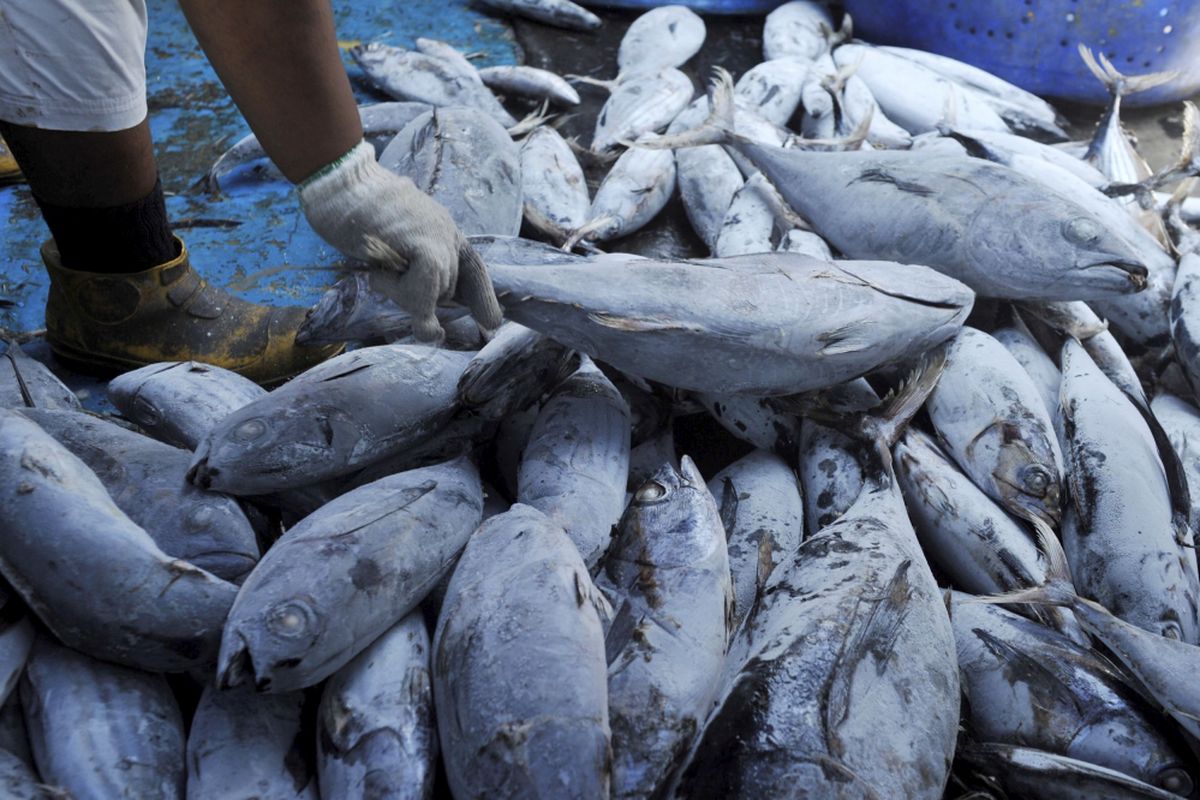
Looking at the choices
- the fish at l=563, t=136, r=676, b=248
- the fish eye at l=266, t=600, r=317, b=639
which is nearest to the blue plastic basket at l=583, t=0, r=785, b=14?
the fish at l=563, t=136, r=676, b=248

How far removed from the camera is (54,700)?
1321 mm

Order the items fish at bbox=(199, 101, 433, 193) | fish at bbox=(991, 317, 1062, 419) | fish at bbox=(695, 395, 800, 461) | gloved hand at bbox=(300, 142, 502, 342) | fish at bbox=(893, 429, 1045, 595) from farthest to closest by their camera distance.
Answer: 1. fish at bbox=(199, 101, 433, 193)
2. fish at bbox=(991, 317, 1062, 419)
3. fish at bbox=(695, 395, 800, 461)
4. fish at bbox=(893, 429, 1045, 595)
5. gloved hand at bbox=(300, 142, 502, 342)

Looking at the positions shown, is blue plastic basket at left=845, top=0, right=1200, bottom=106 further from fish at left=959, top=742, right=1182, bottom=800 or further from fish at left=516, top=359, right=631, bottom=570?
fish at left=959, top=742, right=1182, bottom=800

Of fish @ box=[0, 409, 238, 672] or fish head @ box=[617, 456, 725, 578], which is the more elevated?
fish @ box=[0, 409, 238, 672]

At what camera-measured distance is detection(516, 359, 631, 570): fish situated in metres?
1.64

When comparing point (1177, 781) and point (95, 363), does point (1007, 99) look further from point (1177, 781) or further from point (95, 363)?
point (95, 363)

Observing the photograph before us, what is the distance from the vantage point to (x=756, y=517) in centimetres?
185

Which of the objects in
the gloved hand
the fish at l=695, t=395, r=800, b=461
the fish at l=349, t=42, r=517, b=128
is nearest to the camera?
the gloved hand

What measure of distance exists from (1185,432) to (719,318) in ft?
4.12

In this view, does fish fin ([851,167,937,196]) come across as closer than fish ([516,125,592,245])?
Yes

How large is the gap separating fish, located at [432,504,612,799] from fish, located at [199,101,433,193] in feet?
6.95

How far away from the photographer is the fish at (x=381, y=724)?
4.09 feet

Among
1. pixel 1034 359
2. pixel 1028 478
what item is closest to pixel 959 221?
pixel 1034 359

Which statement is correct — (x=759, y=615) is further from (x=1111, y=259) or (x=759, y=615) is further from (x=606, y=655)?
(x=1111, y=259)
